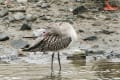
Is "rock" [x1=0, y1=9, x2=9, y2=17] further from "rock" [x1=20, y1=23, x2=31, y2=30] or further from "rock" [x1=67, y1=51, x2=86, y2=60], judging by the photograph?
"rock" [x1=67, y1=51, x2=86, y2=60]

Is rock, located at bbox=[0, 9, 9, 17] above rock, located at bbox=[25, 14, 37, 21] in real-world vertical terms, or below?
above

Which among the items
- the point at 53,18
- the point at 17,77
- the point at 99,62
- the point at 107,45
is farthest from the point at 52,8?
the point at 17,77

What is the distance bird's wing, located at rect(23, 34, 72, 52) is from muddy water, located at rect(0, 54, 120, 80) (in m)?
0.44

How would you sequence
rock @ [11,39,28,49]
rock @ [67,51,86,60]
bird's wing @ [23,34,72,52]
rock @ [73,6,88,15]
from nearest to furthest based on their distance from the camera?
bird's wing @ [23,34,72,52] < rock @ [67,51,86,60] < rock @ [11,39,28,49] < rock @ [73,6,88,15]

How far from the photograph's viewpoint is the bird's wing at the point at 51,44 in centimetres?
1010

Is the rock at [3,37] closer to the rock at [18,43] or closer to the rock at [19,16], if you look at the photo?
the rock at [18,43]

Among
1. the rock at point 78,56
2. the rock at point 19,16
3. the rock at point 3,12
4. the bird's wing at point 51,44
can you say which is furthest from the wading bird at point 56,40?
the rock at point 3,12

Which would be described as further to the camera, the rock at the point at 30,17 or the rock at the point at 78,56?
the rock at the point at 30,17

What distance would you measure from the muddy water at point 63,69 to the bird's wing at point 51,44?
1.46 feet

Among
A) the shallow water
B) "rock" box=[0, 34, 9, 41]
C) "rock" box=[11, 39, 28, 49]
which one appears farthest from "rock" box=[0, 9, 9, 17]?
the shallow water

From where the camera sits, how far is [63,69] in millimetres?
10336

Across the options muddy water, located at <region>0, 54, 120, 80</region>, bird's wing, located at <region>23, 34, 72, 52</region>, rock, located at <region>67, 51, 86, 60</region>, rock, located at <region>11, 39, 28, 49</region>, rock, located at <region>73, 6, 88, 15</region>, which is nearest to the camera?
muddy water, located at <region>0, 54, 120, 80</region>

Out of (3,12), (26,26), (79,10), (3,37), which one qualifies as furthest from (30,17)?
(79,10)

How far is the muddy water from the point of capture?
31.9 feet
